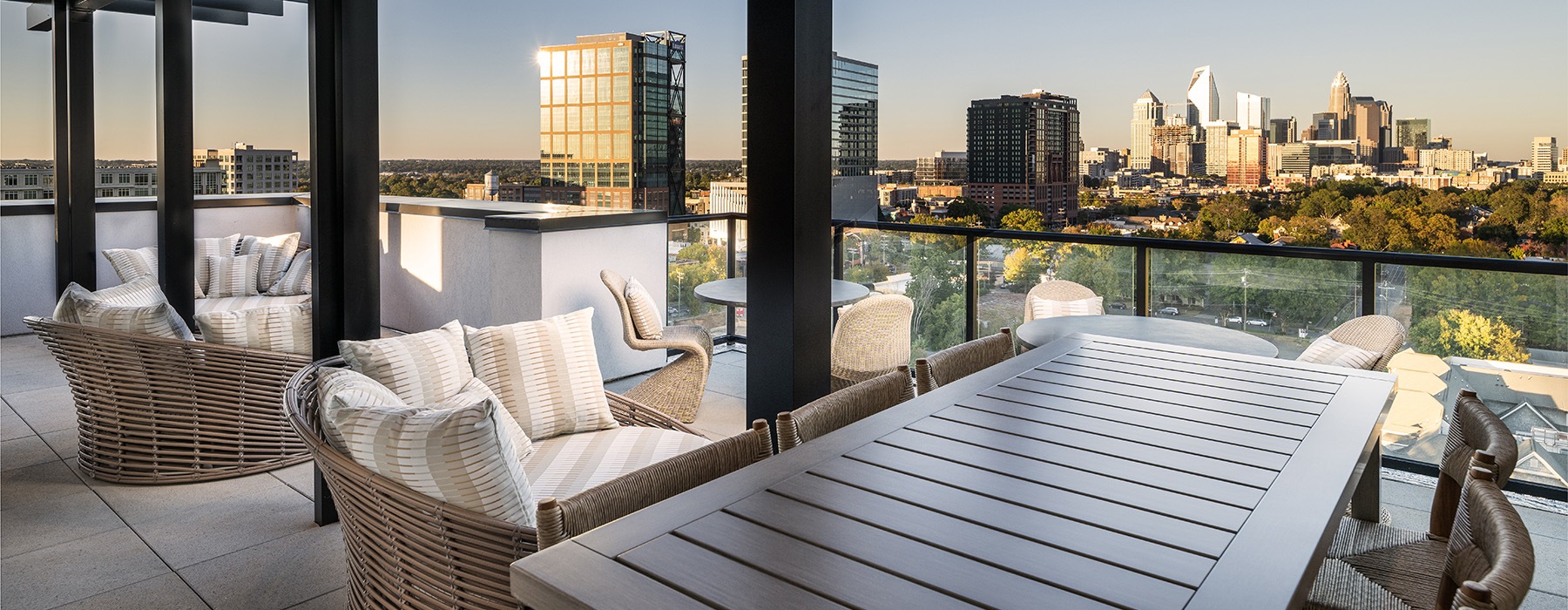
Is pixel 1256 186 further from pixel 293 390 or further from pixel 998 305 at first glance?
pixel 293 390

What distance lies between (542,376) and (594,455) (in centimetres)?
39

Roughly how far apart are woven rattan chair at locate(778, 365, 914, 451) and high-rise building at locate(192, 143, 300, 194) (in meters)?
9.17

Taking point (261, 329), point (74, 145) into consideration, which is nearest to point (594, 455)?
point (261, 329)

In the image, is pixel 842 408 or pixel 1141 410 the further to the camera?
pixel 1141 410

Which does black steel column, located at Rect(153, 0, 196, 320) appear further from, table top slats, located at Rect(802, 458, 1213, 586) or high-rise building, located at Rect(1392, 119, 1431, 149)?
high-rise building, located at Rect(1392, 119, 1431, 149)

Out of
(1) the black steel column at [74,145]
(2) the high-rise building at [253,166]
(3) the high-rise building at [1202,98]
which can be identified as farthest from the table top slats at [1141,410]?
(2) the high-rise building at [253,166]

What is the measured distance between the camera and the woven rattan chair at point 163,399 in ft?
11.7

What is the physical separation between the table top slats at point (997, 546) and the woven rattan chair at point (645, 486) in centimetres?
15

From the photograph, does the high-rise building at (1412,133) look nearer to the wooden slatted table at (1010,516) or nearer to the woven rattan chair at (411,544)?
the wooden slatted table at (1010,516)

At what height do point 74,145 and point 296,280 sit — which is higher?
point 74,145

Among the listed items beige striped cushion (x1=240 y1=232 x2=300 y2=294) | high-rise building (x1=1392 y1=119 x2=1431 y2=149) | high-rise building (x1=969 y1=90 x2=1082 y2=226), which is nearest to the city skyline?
high-rise building (x1=1392 y1=119 x2=1431 y2=149)

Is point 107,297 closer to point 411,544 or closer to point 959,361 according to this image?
point 411,544

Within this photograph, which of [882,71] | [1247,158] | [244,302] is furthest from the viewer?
[882,71]

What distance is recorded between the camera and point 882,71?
36.8 ft
